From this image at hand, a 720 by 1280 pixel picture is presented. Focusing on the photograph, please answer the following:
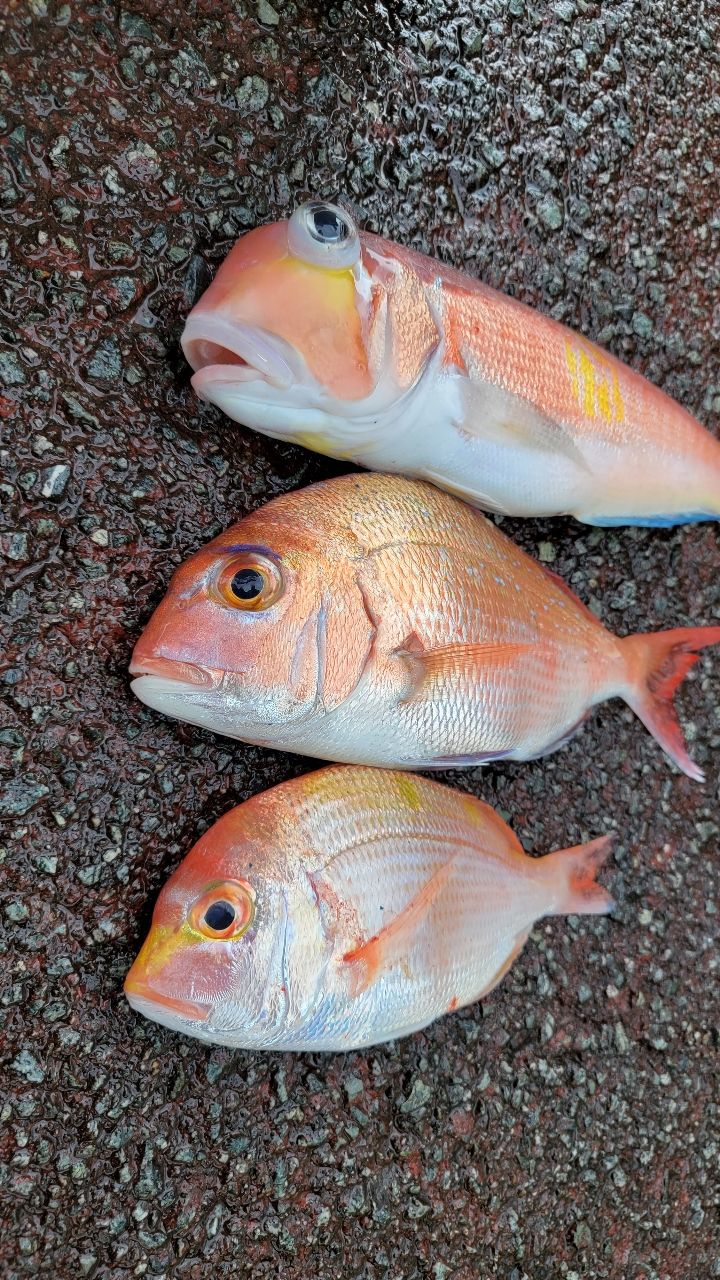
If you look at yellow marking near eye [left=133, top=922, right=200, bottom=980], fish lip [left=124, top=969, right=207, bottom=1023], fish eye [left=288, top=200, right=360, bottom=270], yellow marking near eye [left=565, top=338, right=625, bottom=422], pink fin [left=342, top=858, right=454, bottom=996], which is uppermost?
fish eye [left=288, top=200, right=360, bottom=270]

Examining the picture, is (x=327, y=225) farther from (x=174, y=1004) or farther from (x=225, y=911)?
(x=174, y=1004)

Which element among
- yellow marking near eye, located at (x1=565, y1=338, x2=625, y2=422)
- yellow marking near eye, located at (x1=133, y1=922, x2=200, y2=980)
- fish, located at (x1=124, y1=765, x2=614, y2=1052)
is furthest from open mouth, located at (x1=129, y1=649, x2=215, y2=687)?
yellow marking near eye, located at (x1=565, y1=338, x2=625, y2=422)

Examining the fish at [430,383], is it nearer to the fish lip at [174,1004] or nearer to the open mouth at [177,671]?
the open mouth at [177,671]

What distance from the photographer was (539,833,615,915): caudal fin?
1901 millimetres

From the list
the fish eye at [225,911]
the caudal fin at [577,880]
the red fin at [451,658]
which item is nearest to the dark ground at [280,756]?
the caudal fin at [577,880]

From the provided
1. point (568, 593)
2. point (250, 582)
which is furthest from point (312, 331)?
point (568, 593)

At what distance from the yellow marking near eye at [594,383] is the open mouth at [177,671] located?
98cm

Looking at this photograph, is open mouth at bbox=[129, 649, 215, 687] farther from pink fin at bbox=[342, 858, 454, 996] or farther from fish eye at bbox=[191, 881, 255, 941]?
pink fin at bbox=[342, 858, 454, 996]

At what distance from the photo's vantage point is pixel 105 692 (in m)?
1.65

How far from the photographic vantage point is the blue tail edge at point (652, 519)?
6.43 feet

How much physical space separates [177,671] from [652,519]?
3.94 feet

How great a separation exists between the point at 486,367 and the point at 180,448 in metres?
0.63

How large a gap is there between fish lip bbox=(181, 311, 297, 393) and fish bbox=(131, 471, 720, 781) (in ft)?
0.80

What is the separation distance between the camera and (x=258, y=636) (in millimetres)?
1446
